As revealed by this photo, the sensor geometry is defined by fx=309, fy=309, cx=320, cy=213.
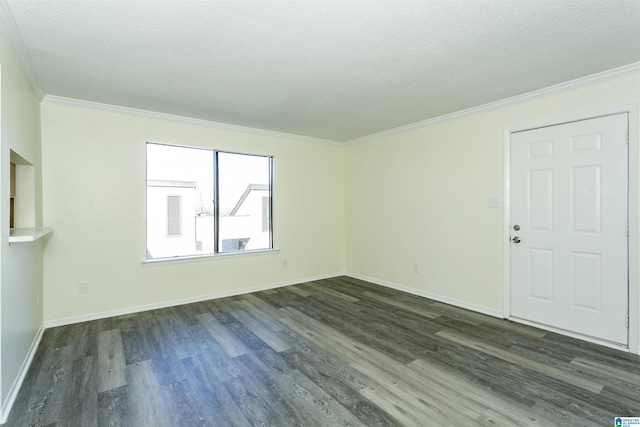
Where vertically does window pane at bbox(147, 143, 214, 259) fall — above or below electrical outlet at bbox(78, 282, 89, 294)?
above

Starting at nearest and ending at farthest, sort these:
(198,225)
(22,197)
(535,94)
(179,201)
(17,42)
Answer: (17,42), (22,197), (535,94), (179,201), (198,225)

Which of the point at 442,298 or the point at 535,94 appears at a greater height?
the point at 535,94

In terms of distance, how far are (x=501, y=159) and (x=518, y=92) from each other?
28.2 inches

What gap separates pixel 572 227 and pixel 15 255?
186 inches

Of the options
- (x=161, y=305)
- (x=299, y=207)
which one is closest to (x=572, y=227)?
(x=299, y=207)

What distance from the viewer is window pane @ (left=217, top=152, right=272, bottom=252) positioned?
15.0ft

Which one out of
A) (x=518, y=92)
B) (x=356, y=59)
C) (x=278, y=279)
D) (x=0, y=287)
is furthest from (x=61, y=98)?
(x=518, y=92)

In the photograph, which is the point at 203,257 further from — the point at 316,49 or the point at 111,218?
the point at 316,49

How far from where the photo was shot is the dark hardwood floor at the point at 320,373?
1.89 metres


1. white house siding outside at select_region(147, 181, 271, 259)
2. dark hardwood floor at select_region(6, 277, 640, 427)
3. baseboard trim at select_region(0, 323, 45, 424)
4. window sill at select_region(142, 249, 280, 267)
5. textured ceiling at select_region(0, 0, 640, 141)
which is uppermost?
textured ceiling at select_region(0, 0, 640, 141)

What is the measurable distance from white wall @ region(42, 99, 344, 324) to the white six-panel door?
10.9 ft

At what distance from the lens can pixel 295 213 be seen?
203 inches

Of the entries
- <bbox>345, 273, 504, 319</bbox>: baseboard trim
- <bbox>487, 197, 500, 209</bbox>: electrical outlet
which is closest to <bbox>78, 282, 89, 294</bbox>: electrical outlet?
<bbox>345, 273, 504, 319</bbox>: baseboard trim

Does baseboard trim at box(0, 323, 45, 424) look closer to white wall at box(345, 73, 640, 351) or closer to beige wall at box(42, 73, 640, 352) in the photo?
beige wall at box(42, 73, 640, 352)
